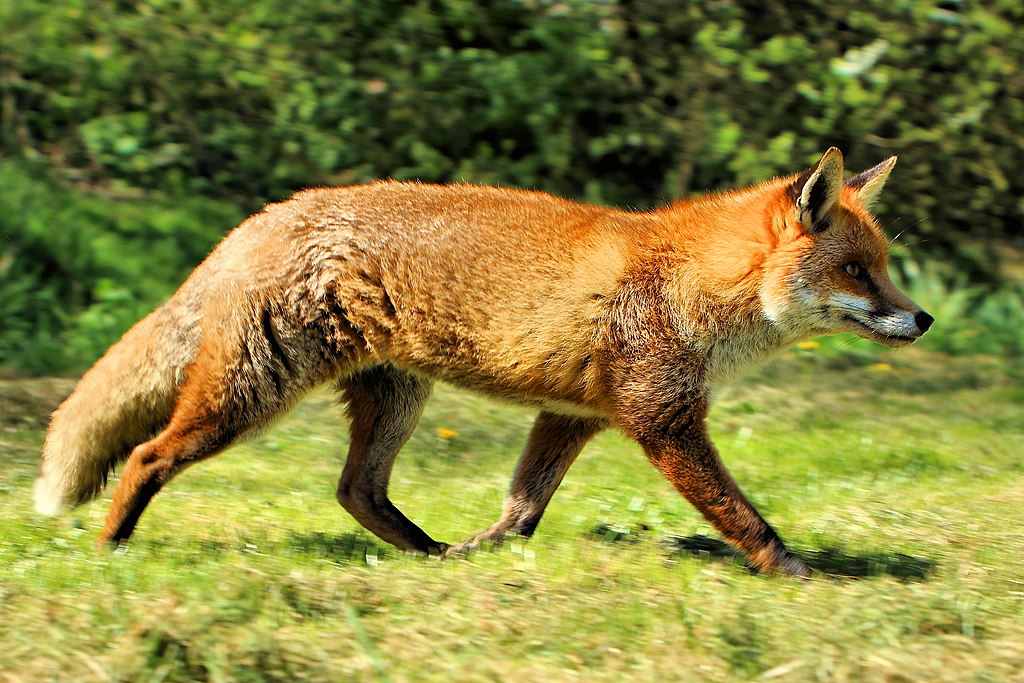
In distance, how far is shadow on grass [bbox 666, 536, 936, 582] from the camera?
4.91 meters

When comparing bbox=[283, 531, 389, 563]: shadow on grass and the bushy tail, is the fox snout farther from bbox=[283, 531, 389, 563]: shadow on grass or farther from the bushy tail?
the bushy tail

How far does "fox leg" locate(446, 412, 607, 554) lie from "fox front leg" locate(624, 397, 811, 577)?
60 centimetres

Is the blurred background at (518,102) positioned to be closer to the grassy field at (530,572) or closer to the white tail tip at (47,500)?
the grassy field at (530,572)

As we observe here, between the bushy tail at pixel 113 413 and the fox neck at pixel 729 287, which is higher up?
the fox neck at pixel 729 287

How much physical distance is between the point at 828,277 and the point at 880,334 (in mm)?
350

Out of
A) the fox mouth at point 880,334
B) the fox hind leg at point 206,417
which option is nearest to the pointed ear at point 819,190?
the fox mouth at point 880,334

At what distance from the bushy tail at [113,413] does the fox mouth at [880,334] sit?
2.93m

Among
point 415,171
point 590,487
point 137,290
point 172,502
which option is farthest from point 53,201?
point 590,487

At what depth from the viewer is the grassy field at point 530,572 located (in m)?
3.77

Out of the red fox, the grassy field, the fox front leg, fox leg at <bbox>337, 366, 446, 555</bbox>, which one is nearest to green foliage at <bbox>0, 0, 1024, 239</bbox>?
the grassy field

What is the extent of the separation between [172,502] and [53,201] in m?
5.41

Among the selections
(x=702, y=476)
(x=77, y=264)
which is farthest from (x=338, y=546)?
A: (x=77, y=264)

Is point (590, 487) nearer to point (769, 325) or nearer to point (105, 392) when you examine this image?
point (769, 325)

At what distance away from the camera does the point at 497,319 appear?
16.8ft
